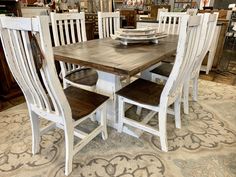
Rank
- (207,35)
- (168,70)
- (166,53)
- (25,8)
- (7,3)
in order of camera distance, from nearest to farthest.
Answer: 1. (166,53)
2. (207,35)
3. (168,70)
4. (7,3)
5. (25,8)

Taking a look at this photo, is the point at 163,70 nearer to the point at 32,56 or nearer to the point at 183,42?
the point at 183,42

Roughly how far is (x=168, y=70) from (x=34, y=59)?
144cm

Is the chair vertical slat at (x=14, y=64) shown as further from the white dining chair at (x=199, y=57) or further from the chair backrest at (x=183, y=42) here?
the white dining chair at (x=199, y=57)

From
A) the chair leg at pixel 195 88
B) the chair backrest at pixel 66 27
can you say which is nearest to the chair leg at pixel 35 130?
the chair backrest at pixel 66 27

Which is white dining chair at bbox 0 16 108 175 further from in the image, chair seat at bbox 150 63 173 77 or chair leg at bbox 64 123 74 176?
chair seat at bbox 150 63 173 77

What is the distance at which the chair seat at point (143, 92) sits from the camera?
4.70 feet

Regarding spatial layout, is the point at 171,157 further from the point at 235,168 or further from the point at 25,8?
the point at 25,8

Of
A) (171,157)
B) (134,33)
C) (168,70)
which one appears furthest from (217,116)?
(134,33)

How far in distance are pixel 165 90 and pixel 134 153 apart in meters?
0.59

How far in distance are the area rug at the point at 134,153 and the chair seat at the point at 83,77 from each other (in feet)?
1.66

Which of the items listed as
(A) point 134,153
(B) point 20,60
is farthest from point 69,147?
(B) point 20,60

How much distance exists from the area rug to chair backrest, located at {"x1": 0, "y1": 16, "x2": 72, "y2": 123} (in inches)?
18.8

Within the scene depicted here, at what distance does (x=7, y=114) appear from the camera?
209 cm

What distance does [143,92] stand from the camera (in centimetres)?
156
